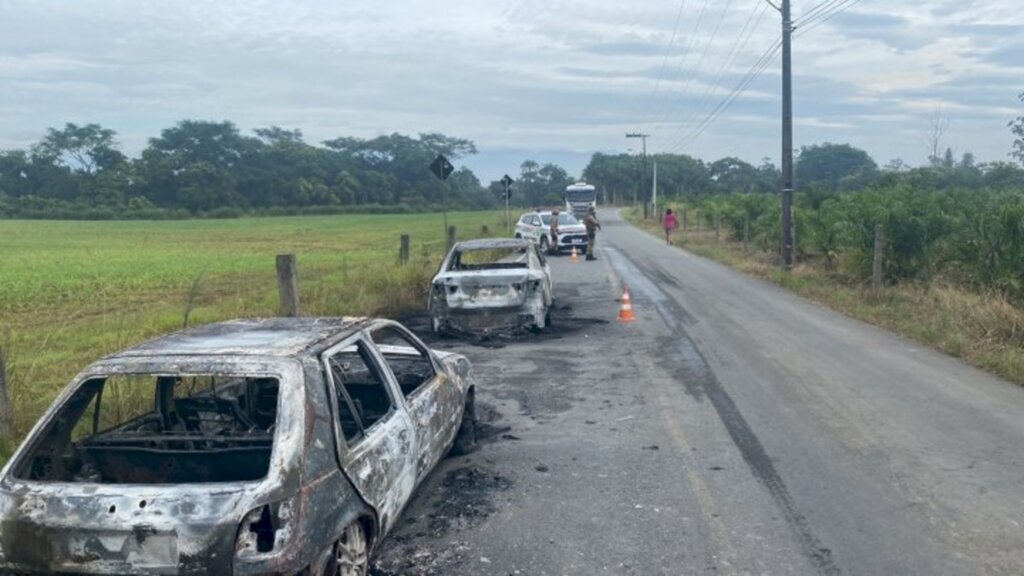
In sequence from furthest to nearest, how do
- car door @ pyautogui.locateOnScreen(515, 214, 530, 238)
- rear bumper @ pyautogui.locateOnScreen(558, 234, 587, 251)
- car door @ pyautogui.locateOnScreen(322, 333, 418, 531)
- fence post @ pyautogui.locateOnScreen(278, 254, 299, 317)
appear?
car door @ pyautogui.locateOnScreen(515, 214, 530, 238)
rear bumper @ pyautogui.locateOnScreen(558, 234, 587, 251)
fence post @ pyautogui.locateOnScreen(278, 254, 299, 317)
car door @ pyautogui.locateOnScreen(322, 333, 418, 531)

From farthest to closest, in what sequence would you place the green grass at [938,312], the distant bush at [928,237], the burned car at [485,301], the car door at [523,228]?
the car door at [523,228] → the distant bush at [928,237] → the burned car at [485,301] → the green grass at [938,312]

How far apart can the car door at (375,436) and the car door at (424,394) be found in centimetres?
16

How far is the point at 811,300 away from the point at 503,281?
857cm

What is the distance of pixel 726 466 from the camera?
7.31 meters

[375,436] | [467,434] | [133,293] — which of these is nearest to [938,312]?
[467,434]

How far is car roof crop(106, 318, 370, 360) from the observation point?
16.5ft

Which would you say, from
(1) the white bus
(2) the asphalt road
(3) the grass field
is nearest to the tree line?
(1) the white bus

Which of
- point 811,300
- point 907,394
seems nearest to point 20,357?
point 907,394

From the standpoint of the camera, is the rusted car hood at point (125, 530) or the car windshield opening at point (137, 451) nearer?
the rusted car hood at point (125, 530)

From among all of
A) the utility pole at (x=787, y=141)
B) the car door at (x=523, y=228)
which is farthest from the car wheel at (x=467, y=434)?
the car door at (x=523, y=228)

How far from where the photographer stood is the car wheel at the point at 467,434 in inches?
305

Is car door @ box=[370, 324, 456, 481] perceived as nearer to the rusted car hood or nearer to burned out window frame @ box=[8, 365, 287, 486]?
burned out window frame @ box=[8, 365, 287, 486]

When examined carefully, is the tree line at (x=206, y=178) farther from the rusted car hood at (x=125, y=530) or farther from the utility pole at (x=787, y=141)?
the rusted car hood at (x=125, y=530)

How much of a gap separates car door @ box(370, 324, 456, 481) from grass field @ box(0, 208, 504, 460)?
2849mm
